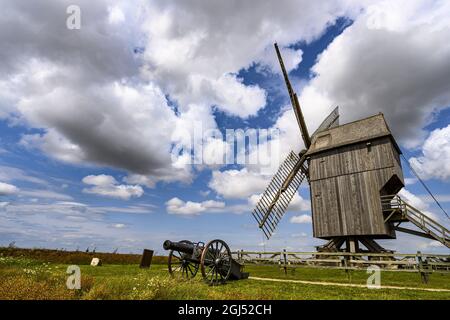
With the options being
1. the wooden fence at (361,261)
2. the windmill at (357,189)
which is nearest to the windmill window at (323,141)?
the windmill at (357,189)

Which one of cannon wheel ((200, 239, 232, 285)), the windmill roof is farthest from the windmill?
cannon wheel ((200, 239, 232, 285))

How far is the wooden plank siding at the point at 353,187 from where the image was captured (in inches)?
678

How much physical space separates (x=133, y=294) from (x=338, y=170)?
52.3 feet

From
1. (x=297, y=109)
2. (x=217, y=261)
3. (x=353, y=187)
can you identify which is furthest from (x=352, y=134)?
(x=217, y=261)

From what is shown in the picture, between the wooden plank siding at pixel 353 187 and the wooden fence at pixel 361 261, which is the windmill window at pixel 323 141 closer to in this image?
the wooden plank siding at pixel 353 187

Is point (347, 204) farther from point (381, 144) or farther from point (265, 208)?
point (265, 208)

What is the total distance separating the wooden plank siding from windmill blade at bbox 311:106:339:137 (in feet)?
12.4

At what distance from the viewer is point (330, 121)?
24.6 meters

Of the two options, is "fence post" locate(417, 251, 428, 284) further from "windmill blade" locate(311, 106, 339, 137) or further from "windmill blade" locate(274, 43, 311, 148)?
"windmill blade" locate(311, 106, 339, 137)

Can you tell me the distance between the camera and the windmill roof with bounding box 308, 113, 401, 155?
59.6 feet
